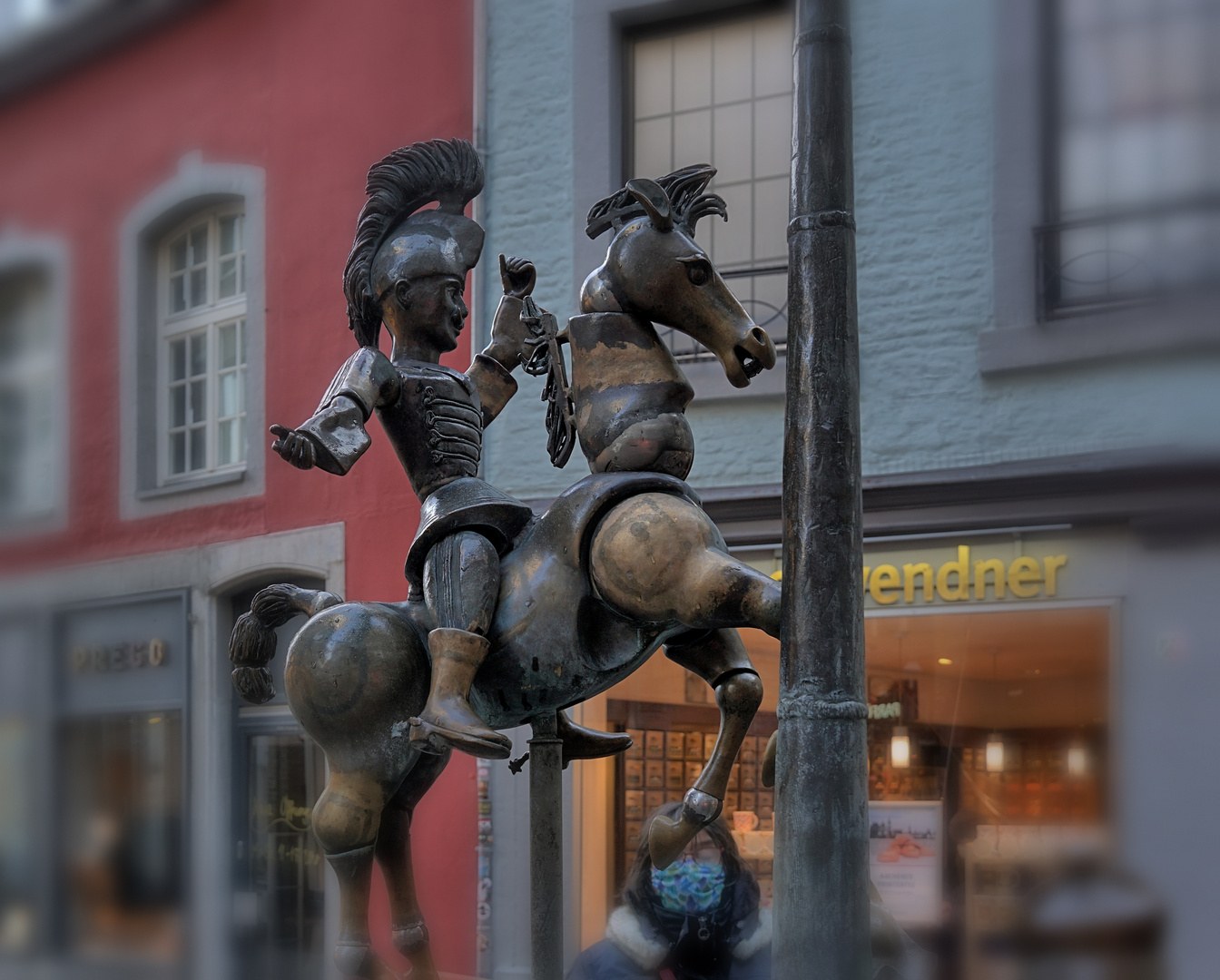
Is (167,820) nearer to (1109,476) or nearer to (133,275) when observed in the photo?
(133,275)

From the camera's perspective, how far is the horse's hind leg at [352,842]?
2.51m

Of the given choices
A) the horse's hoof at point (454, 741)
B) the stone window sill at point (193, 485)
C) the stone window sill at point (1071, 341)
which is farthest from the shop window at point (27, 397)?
the horse's hoof at point (454, 741)

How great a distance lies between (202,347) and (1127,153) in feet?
18.9

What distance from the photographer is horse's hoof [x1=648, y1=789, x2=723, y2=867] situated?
7.36 feet

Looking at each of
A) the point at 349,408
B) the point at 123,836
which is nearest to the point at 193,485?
the point at 123,836

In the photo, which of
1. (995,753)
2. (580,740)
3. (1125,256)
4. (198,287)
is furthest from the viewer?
(198,287)

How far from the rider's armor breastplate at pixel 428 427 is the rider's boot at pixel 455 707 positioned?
347 millimetres

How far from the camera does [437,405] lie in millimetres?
2570

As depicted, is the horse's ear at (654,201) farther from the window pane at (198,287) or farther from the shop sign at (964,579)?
the window pane at (198,287)

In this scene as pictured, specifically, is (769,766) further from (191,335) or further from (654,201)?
(191,335)

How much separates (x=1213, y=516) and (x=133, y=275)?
21.8 ft

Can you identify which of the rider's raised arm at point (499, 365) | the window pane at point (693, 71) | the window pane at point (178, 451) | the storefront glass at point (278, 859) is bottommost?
the storefront glass at point (278, 859)

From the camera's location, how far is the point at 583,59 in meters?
7.15

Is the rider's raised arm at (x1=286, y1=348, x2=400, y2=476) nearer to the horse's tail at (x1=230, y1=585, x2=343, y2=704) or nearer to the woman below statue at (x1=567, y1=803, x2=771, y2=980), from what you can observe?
the horse's tail at (x1=230, y1=585, x2=343, y2=704)
